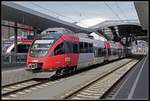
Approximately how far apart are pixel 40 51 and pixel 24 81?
6.81ft

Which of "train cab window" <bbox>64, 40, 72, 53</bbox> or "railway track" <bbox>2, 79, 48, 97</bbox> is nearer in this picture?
"railway track" <bbox>2, 79, 48, 97</bbox>

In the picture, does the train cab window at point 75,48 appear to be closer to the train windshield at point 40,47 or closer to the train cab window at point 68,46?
the train cab window at point 68,46

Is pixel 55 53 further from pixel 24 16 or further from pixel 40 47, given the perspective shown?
pixel 24 16

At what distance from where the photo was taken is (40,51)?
22.3 meters

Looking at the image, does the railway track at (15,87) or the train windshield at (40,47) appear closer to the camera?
the railway track at (15,87)

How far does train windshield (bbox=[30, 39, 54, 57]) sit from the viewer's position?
72.7ft

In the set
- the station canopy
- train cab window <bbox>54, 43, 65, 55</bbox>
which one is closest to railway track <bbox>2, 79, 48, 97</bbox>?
train cab window <bbox>54, 43, 65, 55</bbox>

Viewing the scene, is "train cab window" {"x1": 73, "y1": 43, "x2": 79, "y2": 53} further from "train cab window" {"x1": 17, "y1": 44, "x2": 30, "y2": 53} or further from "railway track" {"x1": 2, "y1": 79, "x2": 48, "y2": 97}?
"train cab window" {"x1": 17, "y1": 44, "x2": 30, "y2": 53}

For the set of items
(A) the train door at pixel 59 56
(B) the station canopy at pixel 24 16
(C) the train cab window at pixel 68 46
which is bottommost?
(A) the train door at pixel 59 56

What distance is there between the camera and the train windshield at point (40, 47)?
2217 cm

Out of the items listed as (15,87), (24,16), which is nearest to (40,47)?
(15,87)

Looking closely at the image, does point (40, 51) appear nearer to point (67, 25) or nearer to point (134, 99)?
point (134, 99)

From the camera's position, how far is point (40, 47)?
2245 cm

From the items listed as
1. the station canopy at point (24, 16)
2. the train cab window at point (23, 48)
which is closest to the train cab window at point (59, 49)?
the station canopy at point (24, 16)
